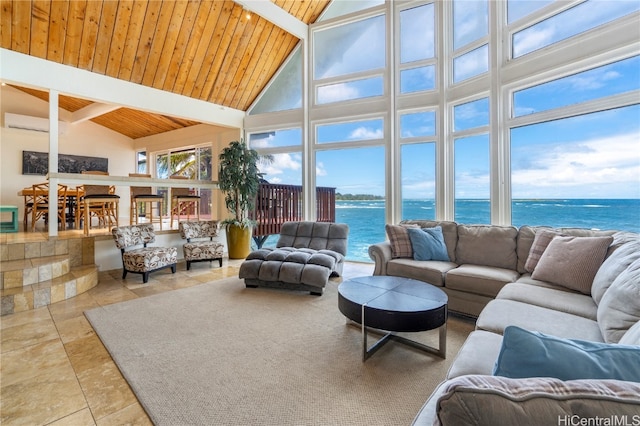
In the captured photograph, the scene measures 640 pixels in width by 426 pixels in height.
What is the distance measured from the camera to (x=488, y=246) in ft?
10.7

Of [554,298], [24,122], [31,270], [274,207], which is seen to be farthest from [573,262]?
[24,122]

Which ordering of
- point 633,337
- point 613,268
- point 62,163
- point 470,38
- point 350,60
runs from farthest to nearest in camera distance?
point 62,163 < point 350,60 < point 470,38 < point 613,268 < point 633,337

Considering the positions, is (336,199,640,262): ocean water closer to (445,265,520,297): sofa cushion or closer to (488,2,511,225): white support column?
(488,2,511,225): white support column

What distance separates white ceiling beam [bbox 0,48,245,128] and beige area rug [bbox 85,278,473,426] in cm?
352

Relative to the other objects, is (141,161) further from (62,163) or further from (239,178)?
(239,178)

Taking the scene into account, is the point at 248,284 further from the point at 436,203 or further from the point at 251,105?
the point at 251,105

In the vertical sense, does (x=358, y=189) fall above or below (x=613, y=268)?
above

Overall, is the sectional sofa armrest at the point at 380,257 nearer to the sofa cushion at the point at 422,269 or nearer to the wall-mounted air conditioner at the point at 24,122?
the sofa cushion at the point at 422,269

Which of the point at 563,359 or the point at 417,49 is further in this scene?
the point at 417,49

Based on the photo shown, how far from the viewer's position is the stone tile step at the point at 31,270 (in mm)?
3293

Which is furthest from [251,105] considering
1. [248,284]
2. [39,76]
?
[248,284]

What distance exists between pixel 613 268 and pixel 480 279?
99cm

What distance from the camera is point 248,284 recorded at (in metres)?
3.91

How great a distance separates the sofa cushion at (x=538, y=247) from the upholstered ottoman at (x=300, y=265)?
6.86 feet
